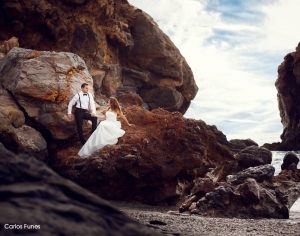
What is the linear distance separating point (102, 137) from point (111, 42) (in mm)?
24660

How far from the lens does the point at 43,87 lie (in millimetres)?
12797

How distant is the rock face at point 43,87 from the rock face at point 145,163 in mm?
968

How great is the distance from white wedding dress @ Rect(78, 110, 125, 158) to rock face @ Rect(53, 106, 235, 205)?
23cm

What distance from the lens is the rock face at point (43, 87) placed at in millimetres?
12828

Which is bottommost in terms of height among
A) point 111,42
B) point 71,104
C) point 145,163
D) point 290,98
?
point 145,163

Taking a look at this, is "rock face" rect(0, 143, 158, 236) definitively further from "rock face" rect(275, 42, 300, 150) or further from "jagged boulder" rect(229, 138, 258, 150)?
"rock face" rect(275, 42, 300, 150)

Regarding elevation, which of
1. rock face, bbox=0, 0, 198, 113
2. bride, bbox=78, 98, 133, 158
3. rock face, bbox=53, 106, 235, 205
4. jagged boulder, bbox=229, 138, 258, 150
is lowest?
rock face, bbox=53, 106, 235, 205

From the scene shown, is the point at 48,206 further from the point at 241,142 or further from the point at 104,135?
the point at 241,142

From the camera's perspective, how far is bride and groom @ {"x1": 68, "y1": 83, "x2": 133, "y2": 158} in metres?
11.9

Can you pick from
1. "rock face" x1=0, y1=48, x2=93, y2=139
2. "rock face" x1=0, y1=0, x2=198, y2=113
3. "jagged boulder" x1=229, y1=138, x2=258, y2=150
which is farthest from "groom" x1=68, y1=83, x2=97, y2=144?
"jagged boulder" x1=229, y1=138, x2=258, y2=150

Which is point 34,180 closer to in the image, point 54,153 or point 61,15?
point 54,153

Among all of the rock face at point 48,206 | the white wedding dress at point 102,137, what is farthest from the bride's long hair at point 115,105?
the rock face at point 48,206

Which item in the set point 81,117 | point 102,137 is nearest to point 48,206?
point 102,137

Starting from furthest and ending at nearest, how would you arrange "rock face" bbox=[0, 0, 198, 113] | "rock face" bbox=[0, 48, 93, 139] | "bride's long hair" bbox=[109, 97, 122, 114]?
"rock face" bbox=[0, 0, 198, 113] → "bride's long hair" bbox=[109, 97, 122, 114] → "rock face" bbox=[0, 48, 93, 139]
